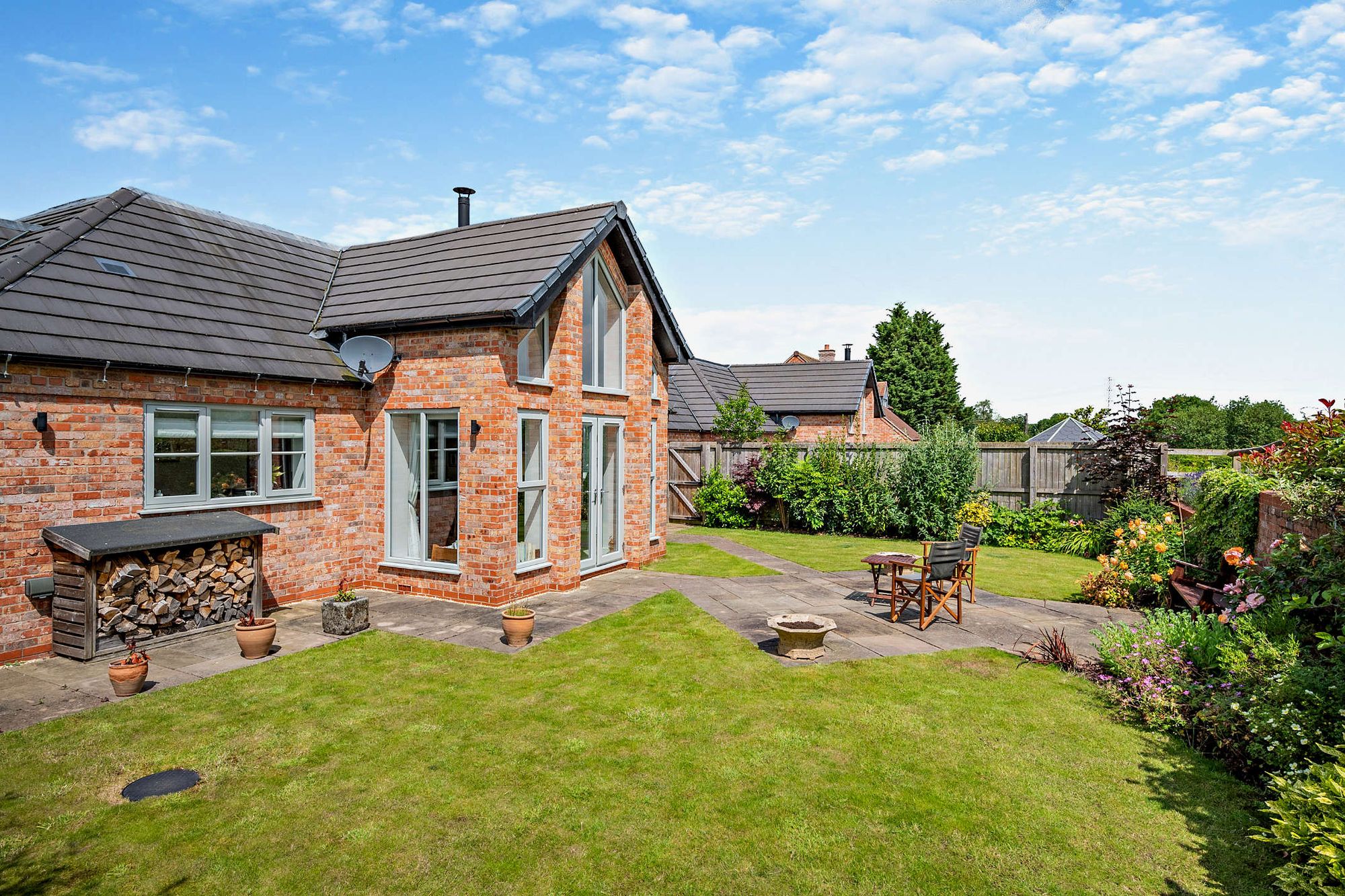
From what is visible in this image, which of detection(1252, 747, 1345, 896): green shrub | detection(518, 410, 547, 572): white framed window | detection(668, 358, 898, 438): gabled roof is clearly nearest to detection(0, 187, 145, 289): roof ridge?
detection(518, 410, 547, 572): white framed window

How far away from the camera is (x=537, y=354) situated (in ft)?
35.7

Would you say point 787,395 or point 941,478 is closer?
point 941,478

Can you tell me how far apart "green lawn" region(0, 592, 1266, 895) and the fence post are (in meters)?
10.6

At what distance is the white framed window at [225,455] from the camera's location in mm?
8594

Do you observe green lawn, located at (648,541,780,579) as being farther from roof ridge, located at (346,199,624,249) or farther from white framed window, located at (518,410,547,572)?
roof ridge, located at (346,199,624,249)

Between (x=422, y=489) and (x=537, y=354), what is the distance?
9.18ft

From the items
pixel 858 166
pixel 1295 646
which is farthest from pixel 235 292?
pixel 1295 646

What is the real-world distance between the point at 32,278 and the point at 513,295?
558cm

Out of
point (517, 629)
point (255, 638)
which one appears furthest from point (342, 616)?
point (517, 629)

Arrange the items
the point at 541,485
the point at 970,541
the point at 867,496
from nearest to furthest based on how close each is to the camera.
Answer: the point at 541,485 → the point at 970,541 → the point at 867,496

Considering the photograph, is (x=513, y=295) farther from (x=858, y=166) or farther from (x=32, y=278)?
(x=858, y=166)

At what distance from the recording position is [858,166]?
12914mm

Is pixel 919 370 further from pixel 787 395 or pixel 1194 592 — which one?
pixel 1194 592

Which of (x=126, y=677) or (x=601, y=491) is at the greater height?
(x=601, y=491)
